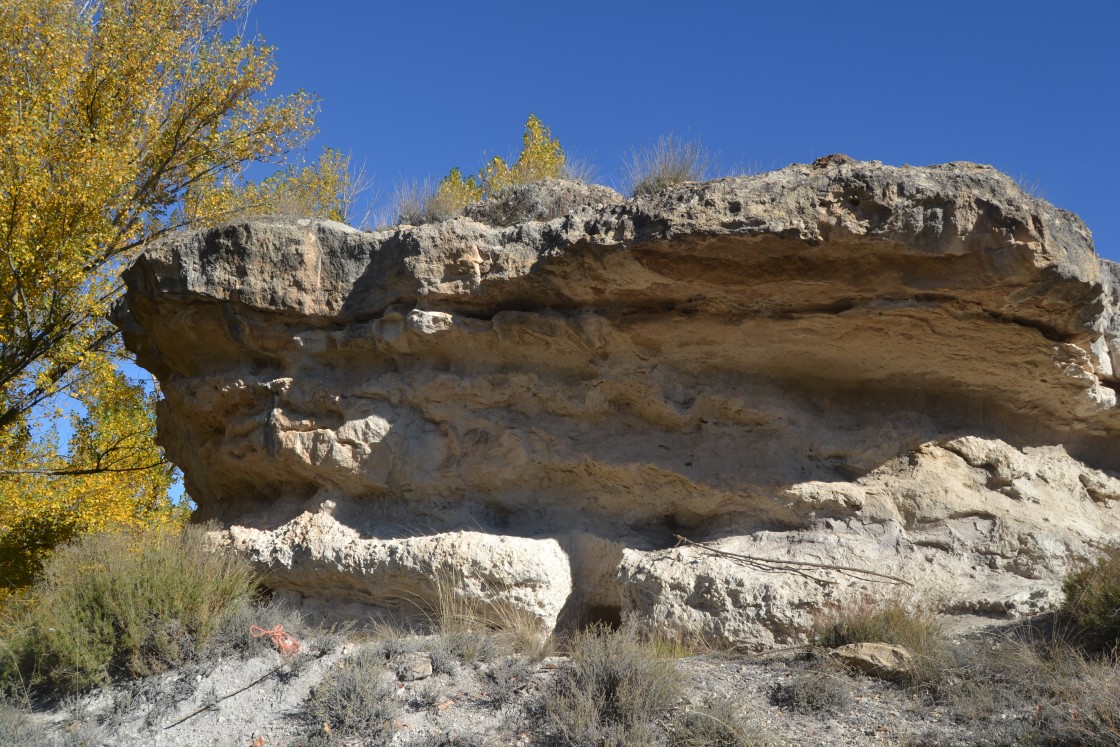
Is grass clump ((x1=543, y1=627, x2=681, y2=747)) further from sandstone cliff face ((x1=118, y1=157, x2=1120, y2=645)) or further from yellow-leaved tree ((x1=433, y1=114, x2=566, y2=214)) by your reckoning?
yellow-leaved tree ((x1=433, y1=114, x2=566, y2=214))

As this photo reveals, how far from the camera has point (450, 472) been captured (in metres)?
6.49

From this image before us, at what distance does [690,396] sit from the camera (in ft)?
20.4

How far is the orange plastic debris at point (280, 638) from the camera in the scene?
5648 mm

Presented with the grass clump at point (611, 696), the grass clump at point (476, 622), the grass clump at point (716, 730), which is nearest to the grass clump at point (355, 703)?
the grass clump at point (476, 622)

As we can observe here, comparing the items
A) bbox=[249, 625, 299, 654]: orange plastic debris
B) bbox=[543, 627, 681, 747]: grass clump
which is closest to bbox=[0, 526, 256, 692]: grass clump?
bbox=[249, 625, 299, 654]: orange plastic debris

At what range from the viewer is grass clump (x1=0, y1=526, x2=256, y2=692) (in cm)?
560

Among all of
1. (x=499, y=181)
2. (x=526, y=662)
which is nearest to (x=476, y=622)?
(x=526, y=662)

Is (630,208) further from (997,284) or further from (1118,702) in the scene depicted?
(1118,702)

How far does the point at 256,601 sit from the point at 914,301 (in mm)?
4873

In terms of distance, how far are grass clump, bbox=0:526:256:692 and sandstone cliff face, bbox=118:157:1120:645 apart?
74cm

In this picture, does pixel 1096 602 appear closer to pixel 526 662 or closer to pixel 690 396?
pixel 690 396

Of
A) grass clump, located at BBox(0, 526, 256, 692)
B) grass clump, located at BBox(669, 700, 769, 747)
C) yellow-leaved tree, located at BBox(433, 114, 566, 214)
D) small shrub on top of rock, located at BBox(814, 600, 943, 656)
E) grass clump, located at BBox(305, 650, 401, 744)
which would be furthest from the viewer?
yellow-leaved tree, located at BBox(433, 114, 566, 214)

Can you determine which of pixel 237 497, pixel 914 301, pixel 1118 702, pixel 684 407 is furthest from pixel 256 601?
pixel 1118 702

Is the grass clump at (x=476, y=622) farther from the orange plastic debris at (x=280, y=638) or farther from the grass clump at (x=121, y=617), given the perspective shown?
the grass clump at (x=121, y=617)
